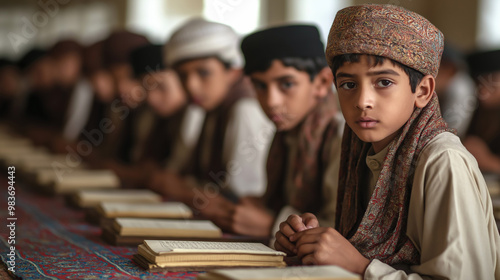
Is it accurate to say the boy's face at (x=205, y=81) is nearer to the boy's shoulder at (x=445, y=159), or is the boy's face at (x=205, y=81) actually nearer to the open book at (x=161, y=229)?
the open book at (x=161, y=229)

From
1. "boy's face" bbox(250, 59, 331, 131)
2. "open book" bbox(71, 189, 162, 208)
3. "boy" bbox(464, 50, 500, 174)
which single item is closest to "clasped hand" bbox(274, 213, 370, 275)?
"boy's face" bbox(250, 59, 331, 131)

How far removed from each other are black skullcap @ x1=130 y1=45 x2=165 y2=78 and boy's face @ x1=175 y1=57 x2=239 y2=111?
70cm

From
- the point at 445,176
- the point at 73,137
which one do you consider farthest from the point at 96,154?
the point at 445,176

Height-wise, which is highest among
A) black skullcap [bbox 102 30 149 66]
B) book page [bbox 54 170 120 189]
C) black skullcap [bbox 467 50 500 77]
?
black skullcap [bbox 102 30 149 66]

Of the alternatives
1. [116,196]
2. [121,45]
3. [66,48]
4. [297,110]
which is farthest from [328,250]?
[66,48]

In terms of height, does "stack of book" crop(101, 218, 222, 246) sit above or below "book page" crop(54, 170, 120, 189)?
below

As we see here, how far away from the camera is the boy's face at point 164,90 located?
177 inches

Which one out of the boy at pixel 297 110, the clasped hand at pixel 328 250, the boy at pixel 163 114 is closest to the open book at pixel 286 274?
the clasped hand at pixel 328 250

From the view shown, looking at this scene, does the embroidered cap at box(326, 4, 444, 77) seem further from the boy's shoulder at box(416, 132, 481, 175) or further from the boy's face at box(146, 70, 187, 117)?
the boy's face at box(146, 70, 187, 117)

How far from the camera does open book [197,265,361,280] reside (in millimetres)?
1436

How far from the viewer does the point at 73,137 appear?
7.34m

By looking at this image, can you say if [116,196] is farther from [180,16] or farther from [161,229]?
[180,16]

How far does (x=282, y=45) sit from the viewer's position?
267cm

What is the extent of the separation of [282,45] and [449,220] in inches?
50.3
